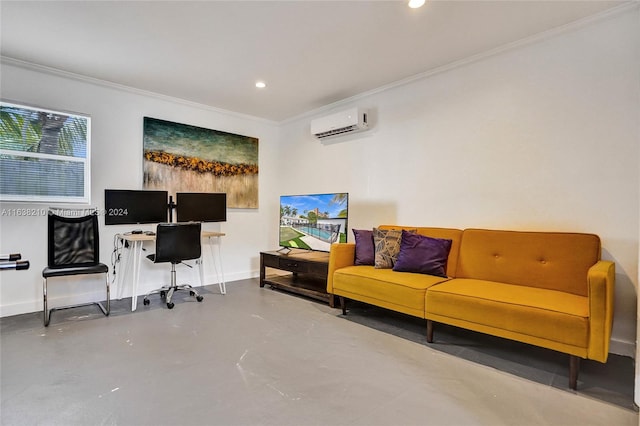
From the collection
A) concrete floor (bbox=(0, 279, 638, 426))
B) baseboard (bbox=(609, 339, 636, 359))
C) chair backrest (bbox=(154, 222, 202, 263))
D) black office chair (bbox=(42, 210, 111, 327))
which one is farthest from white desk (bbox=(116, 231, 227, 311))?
baseboard (bbox=(609, 339, 636, 359))

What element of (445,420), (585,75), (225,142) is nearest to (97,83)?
(225,142)

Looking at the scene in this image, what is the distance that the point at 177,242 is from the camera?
3592mm

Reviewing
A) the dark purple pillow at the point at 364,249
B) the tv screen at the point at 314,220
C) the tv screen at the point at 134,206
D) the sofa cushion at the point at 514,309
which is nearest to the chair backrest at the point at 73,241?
the tv screen at the point at 134,206

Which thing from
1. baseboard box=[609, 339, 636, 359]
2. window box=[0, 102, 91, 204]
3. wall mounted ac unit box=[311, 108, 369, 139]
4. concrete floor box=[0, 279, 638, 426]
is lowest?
concrete floor box=[0, 279, 638, 426]

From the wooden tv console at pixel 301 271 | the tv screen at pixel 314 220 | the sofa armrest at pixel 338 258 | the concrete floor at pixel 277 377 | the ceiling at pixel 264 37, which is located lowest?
the concrete floor at pixel 277 377

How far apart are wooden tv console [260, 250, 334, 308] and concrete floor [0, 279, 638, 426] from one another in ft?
2.25

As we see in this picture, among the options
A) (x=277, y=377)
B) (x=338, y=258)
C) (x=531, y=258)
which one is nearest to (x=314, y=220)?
(x=338, y=258)

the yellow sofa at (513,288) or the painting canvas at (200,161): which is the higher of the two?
the painting canvas at (200,161)

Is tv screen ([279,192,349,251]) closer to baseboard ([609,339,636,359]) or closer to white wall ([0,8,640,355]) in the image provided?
white wall ([0,8,640,355])

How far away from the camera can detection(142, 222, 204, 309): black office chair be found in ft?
11.5

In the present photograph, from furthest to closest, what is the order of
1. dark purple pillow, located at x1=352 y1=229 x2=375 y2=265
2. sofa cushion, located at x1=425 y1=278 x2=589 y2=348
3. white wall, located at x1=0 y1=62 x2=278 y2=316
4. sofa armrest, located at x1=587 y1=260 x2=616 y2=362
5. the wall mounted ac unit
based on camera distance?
1. the wall mounted ac unit
2. dark purple pillow, located at x1=352 y1=229 x2=375 y2=265
3. white wall, located at x1=0 y1=62 x2=278 y2=316
4. sofa cushion, located at x1=425 y1=278 x2=589 y2=348
5. sofa armrest, located at x1=587 y1=260 x2=616 y2=362

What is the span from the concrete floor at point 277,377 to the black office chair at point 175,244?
0.69 m

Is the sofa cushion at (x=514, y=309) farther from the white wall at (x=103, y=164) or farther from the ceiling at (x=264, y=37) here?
the white wall at (x=103, y=164)

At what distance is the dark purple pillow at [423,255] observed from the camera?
288cm
